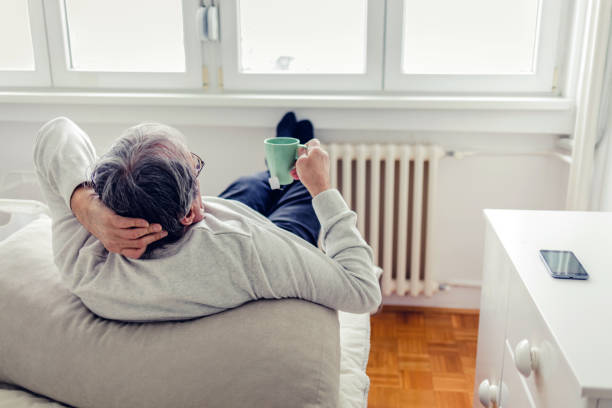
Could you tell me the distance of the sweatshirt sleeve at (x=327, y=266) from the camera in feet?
3.12

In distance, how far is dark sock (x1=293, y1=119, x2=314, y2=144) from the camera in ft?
6.36

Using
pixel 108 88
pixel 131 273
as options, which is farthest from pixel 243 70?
pixel 131 273

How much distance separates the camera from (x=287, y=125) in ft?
6.37

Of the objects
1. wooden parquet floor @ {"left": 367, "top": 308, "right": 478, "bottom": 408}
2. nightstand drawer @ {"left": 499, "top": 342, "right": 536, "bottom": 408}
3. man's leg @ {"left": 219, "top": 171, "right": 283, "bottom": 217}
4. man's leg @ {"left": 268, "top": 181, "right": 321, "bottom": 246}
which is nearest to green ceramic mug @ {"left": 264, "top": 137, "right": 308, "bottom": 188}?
man's leg @ {"left": 268, "top": 181, "right": 321, "bottom": 246}

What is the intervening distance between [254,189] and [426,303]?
96 cm

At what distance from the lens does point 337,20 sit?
2.00 m

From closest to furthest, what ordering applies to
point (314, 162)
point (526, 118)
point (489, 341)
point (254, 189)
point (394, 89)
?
point (314, 162)
point (489, 341)
point (254, 189)
point (526, 118)
point (394, 89)

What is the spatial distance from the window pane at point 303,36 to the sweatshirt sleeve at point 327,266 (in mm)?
1079

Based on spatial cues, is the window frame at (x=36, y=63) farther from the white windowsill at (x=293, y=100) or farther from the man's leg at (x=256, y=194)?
the man's leg at (x=256, y=194)

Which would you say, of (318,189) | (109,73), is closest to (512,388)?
(318,189)

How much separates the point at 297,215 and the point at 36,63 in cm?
141

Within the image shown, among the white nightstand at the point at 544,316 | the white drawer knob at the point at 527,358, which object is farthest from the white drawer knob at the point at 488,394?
the white drawer knob at the point at 527,358

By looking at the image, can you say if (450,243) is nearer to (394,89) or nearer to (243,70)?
(394,89)

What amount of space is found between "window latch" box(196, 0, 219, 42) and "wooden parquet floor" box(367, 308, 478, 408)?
123 cm
